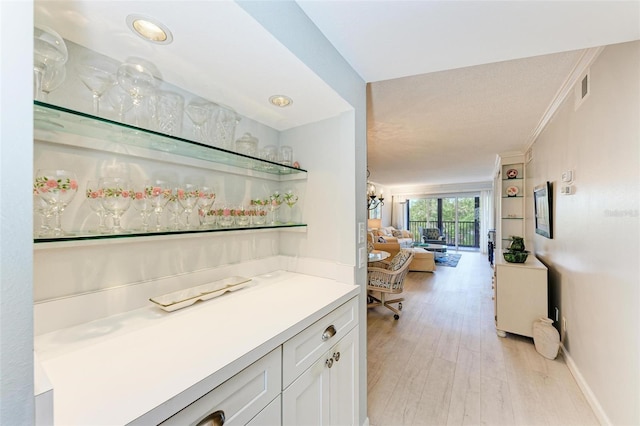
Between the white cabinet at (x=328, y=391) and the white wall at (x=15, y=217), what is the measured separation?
2.37ft

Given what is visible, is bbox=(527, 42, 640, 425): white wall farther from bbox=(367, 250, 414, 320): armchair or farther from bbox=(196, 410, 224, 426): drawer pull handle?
bbox=(196, 410, 224, 426): drawer pull handle

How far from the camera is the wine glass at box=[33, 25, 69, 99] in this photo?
0.73 meters

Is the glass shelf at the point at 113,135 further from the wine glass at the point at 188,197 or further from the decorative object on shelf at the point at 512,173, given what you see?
the decorative object on shelf at the point at 512,173

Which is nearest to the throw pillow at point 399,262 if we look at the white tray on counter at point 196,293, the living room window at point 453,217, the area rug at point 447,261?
the white tray on counter at point 196,293

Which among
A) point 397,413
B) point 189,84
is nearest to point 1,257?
point 189,84

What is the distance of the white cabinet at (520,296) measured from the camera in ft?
8.75

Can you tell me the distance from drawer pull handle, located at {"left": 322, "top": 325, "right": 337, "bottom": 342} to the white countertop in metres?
0.09

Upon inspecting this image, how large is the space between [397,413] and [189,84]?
2.40 metres

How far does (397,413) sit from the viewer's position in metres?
1.80

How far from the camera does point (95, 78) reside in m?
0.95

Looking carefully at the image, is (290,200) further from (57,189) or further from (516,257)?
(516,257)

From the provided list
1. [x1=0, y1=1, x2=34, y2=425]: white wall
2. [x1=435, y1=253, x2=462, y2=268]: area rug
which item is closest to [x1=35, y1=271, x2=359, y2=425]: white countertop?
[x1=0, y1=1, x2=34, y2=425]: white wall

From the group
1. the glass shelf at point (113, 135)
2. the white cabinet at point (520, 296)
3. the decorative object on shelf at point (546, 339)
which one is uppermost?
the glass shelf at point (113, 135)

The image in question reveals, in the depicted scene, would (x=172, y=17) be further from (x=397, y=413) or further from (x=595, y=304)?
(x=595, y=304)
